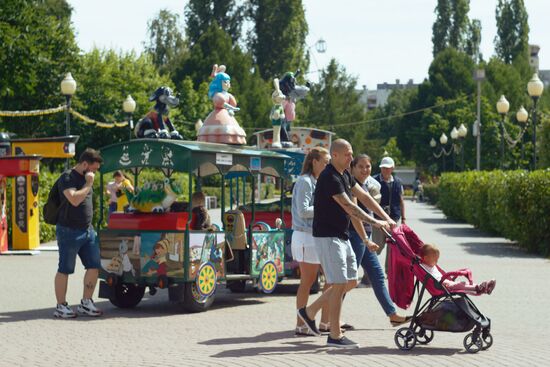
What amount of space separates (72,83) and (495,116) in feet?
139

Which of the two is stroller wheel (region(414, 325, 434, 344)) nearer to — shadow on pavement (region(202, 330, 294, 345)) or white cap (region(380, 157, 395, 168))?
shadow on pavement (region(202, 330, 294, 345))

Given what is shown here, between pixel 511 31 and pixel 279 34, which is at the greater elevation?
pixel 511 31

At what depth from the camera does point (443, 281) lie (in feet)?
29.5

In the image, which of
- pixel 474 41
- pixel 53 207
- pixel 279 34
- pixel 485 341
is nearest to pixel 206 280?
pixel 53 207

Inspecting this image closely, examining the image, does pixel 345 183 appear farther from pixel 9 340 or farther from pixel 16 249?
pixel 16 249

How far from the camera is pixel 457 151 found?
223 feet

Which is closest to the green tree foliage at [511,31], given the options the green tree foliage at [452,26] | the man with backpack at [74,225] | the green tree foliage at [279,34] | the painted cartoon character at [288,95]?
the green tree foliage at [452,26]

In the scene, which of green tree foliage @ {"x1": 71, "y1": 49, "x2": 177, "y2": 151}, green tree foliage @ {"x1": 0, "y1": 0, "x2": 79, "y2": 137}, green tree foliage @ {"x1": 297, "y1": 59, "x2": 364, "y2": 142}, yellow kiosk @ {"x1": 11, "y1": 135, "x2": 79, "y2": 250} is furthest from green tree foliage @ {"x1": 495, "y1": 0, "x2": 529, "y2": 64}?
yellow kiosk @ {"x1": 11, "y1": 135, "x2": 79, "y2": 250}

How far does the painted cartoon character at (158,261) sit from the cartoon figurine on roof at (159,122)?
249cm

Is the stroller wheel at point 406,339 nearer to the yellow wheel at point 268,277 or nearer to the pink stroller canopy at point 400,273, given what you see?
the pink stroller canopy at point 400,273

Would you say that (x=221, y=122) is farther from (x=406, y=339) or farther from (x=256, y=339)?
(x=406, y=339)

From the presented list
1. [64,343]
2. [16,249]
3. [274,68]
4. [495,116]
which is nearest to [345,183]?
[64,343]

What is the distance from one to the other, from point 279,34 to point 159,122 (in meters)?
63.4

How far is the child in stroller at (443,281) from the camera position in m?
8.83
